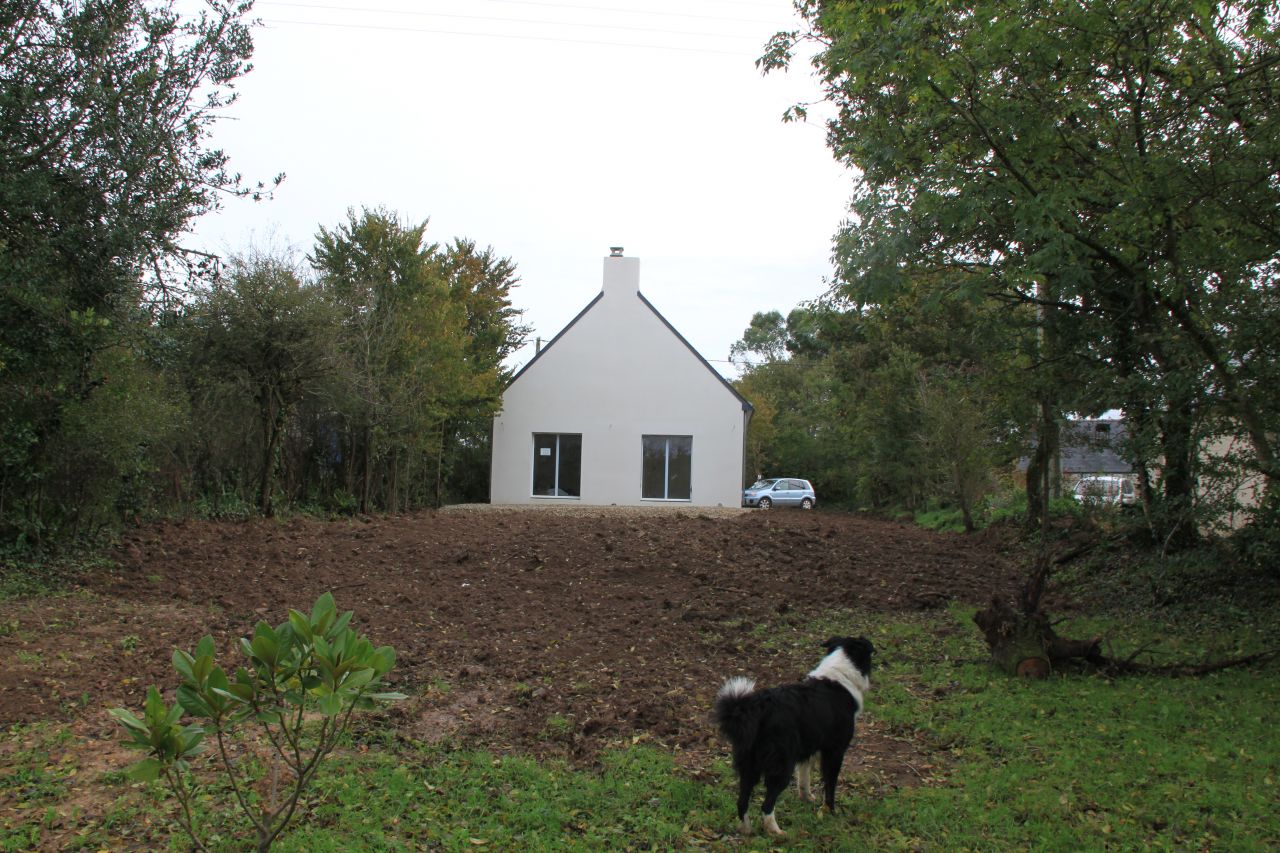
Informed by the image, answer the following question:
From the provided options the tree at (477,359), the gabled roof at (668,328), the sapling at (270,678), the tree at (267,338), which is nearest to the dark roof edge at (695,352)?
the gabled roof at (668,328)

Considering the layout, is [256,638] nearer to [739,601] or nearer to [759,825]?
[759,825]

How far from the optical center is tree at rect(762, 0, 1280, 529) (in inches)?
266

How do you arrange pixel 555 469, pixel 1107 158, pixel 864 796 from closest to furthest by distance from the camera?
pixel 864 796 < pixel 1107 158 < pixel 555 469

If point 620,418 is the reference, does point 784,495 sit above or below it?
below

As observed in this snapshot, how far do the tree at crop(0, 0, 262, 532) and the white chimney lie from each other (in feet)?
52.2

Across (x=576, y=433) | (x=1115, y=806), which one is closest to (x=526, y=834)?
(x=1115, y=806)

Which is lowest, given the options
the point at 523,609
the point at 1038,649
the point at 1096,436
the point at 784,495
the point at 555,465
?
the point at 523,609

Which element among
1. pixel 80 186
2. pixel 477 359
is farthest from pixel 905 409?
pixel 80 186

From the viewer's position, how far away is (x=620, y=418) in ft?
84.8

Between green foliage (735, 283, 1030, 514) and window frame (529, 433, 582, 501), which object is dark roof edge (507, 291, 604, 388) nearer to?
window frame (529, 433, 582, 501)

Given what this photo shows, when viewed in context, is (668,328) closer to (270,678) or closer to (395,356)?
(395,356)

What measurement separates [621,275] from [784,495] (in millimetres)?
12130

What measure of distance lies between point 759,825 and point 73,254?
997 cm

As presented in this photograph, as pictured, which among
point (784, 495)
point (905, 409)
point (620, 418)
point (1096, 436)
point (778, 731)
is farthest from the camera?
point (784, 495)
